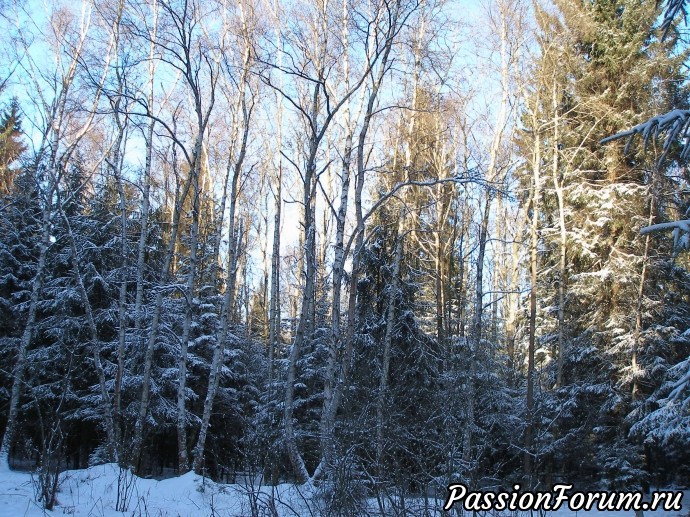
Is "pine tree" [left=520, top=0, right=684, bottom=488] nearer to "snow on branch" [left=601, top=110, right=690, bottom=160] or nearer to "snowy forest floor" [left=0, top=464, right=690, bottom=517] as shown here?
"snowy forest floor" [left=0, top=464, right=690, bottom=517]

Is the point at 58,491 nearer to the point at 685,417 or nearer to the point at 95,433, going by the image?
the point at 95,433

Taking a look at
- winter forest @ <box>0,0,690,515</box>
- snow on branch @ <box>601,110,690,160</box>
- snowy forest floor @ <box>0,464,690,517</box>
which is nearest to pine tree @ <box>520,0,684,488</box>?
winter forest @ <box>0,0,690,515</box>

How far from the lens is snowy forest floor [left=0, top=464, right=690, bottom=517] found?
6.29 meters

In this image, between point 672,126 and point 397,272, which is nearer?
point 672,126

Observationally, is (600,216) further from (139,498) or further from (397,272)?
(139,498)

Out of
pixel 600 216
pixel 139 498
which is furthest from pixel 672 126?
pixel 600 216

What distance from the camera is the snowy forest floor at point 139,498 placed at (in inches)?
248

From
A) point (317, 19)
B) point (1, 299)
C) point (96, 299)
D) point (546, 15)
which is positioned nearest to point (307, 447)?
point (96, 299)

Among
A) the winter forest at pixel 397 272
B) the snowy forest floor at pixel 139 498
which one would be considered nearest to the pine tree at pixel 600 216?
the winter forest at pixel 397 272

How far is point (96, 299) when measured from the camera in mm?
14859

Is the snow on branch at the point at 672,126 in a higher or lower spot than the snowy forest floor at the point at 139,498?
higher

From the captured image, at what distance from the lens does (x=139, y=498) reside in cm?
665

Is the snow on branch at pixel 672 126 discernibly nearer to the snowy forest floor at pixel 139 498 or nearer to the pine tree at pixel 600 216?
the snowy forest floor at pixel 139 498

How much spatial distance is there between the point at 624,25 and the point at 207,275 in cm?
1489
